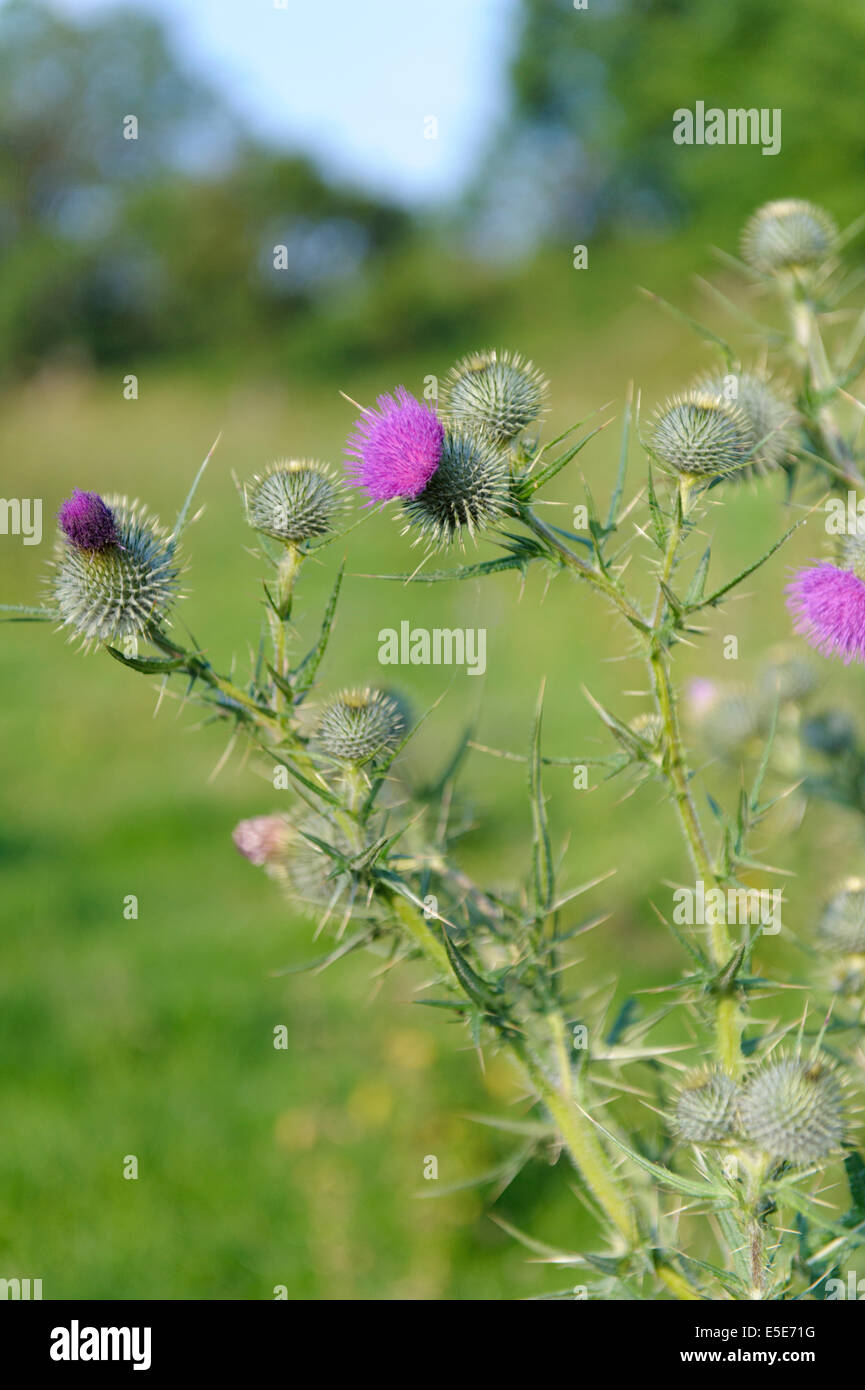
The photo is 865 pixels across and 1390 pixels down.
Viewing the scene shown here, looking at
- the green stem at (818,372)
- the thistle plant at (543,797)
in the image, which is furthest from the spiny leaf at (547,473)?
the green stem at (818,372)

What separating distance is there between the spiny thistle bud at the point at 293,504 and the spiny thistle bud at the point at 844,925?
1.23 metres

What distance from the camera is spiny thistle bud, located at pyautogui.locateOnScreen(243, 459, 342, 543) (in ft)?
6.97

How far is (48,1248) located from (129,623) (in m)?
3.75

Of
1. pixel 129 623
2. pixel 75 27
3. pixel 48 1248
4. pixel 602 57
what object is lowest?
pixel 48 1248

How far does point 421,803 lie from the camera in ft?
7.83

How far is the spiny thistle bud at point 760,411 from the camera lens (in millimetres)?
2342

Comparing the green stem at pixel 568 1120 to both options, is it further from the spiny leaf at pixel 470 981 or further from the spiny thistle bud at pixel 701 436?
the spiny thistle bud at pixel 701 436

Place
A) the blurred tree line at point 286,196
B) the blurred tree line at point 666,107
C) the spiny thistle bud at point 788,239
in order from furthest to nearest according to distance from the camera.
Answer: the blurred tree line at point 286,196
the blurred tree line at point 666,107
the spiny thistle bud at point 788,239

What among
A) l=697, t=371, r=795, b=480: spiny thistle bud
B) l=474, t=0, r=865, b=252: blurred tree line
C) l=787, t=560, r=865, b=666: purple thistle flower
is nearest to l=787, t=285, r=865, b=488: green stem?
l=697, t=371, r=795, b=480: spiny thistle bud

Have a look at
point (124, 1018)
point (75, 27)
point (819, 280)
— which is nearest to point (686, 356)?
point (124, 1018)

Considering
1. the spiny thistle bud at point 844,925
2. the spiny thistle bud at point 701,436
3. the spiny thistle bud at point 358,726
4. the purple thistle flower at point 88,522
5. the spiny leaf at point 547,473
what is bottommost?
the spiny thistle bud at point 844,925

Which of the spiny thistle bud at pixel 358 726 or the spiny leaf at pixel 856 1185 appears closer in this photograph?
the spiny leaf at pixel 856 1185

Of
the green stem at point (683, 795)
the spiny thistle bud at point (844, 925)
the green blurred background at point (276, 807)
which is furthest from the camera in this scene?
the green blurred background at point (276, 807)

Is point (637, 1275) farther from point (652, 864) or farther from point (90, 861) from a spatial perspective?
point (90, 861)
